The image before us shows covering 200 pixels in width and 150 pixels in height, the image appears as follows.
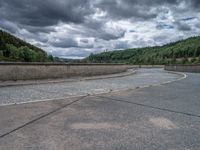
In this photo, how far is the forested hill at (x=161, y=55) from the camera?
99000 millimetres

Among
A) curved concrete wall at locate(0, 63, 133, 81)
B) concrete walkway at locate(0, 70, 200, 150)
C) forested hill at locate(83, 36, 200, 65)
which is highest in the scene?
forested hill at locate(83, 36, 200, 65)

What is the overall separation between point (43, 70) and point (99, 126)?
34.1ft

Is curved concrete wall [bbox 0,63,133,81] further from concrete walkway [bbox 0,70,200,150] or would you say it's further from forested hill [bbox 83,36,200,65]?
forested hill [bbox 83,36,200,65]

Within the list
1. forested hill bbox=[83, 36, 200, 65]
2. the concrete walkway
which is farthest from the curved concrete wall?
forested hill bbox=[83, 36, 200, 65]

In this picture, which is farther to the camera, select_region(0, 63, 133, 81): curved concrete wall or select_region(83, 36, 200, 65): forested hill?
select_region(83, 36, 200, 65): forested hill

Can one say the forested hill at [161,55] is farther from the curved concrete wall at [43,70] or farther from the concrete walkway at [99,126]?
the concrete walkway at [99,126]

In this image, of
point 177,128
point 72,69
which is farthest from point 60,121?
point 72,69

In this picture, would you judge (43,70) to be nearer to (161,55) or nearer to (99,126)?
(99,126)

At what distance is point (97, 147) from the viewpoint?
11.6 feet

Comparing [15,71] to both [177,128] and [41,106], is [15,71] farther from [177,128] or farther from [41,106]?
[177,128]

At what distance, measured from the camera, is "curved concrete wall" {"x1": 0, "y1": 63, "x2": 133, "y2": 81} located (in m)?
12.3

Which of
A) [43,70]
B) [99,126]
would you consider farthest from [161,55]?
[99,126]

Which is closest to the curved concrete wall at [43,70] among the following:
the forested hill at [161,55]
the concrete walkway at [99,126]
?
the concrete walkway at [99,126]

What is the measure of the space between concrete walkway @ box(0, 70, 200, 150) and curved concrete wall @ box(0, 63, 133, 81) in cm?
617
